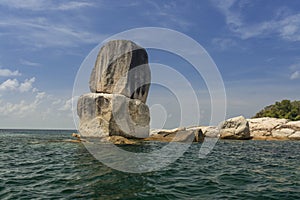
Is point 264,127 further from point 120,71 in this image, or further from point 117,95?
point 120,71

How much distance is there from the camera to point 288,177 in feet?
39.1

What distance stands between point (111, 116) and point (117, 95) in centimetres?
341

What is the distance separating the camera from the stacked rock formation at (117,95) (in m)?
36.9

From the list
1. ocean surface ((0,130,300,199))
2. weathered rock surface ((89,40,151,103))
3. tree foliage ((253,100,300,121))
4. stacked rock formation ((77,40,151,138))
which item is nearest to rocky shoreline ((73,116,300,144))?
stacked rock formation ((77,40,151,138))

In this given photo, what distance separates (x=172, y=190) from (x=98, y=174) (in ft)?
14.3

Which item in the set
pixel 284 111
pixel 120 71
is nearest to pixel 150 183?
pixel 120 71

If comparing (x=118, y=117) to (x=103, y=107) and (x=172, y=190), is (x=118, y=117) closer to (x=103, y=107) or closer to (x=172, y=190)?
(x=103, y=107)

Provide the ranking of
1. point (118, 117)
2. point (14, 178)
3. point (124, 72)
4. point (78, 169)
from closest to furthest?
1. point (14, 178)
2. point (78, 169)
3. point (118, 117)
4. point (124, 72)

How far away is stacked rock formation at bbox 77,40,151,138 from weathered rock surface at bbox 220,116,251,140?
41.7 feet

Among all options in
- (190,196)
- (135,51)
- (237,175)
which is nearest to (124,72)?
(135,51)

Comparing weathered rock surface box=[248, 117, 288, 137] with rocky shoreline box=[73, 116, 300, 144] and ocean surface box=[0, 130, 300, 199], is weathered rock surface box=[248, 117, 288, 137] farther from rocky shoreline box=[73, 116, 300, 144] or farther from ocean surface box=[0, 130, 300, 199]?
ocean surface box=[0, 130, 300, 199]

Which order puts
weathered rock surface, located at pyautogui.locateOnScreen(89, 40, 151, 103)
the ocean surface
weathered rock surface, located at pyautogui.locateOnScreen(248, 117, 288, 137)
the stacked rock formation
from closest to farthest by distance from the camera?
the ocean surface
the stacked rock formation
weathered rock surface, located at pyautogui.locateOnScreen(89, 40, 151, 103)
weathered rock surface, located at pyautogui.locateOnScreen(248, 117, 288, 137)

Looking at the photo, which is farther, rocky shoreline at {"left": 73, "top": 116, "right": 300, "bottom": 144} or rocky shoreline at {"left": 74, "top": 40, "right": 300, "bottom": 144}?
rocky shoreline at {"left": 73, "top": 116, "right": 300, "bottom": 144}

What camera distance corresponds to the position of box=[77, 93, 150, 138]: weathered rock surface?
36.5 metres
